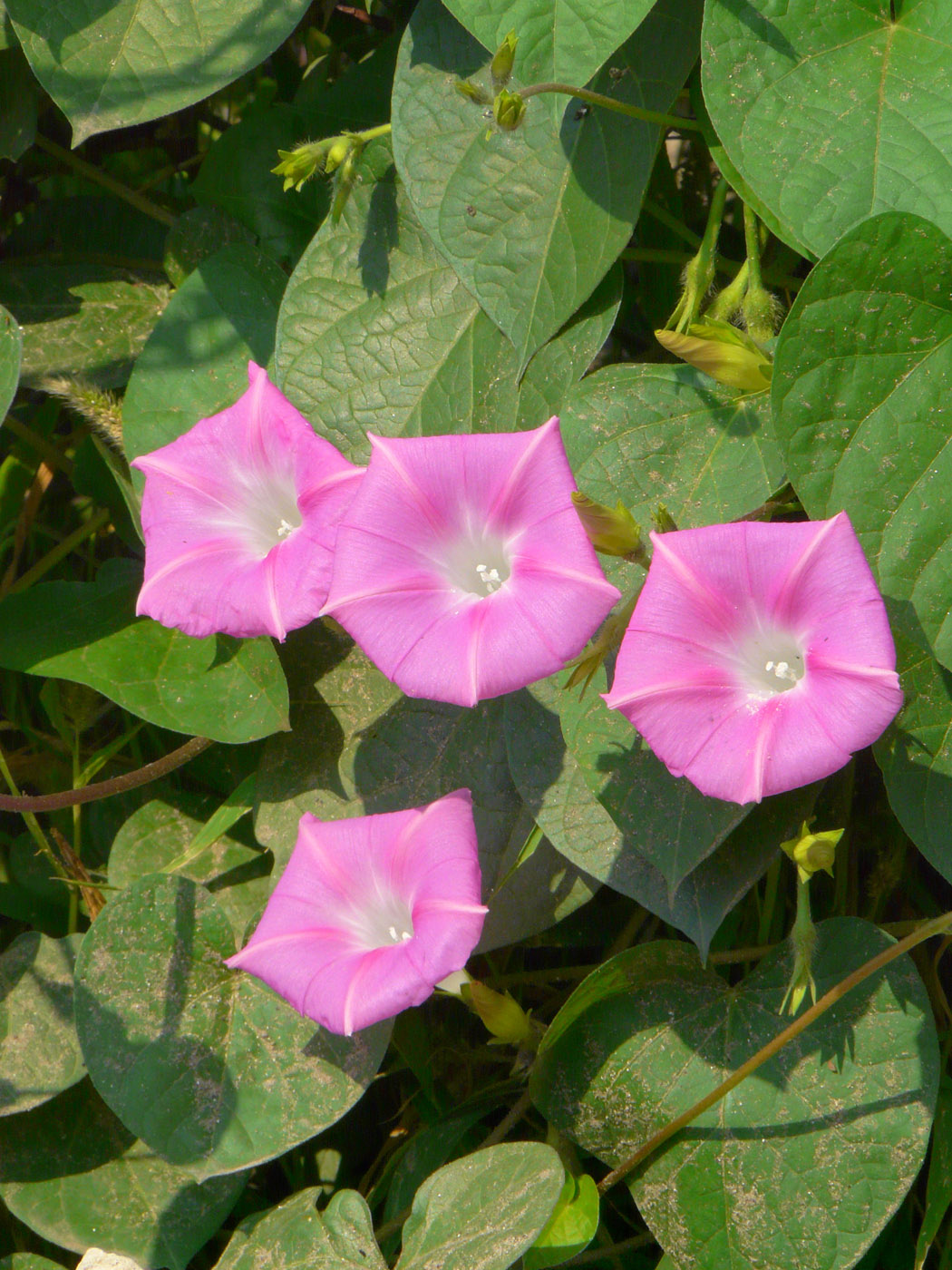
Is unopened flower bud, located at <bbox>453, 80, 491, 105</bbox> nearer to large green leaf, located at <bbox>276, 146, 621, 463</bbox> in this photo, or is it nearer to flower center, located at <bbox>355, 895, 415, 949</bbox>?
large green leaf, located at <bbox>276, 146, 621, 463</bbox>

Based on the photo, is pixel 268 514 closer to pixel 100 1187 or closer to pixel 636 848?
pixel 636 848

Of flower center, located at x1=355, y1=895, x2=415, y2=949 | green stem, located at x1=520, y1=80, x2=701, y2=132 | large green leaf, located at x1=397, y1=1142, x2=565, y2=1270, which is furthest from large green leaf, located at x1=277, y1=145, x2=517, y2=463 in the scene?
large green leaf, located at x1=397, y1=1142, x2=565, y2=1270

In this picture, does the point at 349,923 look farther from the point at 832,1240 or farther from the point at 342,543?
the point at 832,1240

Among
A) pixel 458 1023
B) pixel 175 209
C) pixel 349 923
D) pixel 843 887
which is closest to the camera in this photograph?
pixel 349 923

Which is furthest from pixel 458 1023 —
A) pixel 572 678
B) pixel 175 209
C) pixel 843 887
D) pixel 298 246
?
pixel 175 209

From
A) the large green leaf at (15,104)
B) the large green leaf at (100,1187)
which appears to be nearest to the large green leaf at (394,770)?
the large green leaf at (100,1187)

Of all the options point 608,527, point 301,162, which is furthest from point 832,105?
point 301,162

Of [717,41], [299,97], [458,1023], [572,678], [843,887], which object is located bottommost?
[458,1023]
